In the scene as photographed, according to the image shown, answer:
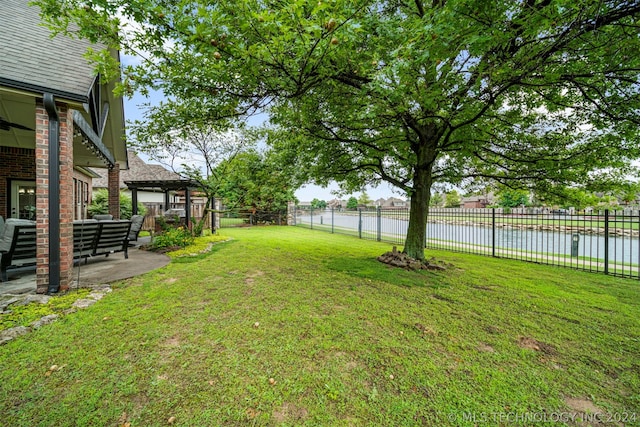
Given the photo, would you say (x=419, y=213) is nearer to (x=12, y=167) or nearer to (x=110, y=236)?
(x=110, y=236)

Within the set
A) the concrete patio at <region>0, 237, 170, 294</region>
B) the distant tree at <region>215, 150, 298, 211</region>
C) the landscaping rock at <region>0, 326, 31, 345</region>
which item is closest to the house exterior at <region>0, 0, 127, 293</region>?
the concrete patio at <region>0, 237, 170, 294</region>

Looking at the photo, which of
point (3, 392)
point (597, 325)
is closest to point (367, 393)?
point (3, 392)

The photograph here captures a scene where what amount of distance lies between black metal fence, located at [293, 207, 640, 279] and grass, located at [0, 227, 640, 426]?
10.5 ft

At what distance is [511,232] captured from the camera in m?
8.95

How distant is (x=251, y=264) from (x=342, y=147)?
4.10m

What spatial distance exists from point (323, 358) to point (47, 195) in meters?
4.92

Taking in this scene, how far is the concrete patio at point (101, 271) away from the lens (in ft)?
14.4

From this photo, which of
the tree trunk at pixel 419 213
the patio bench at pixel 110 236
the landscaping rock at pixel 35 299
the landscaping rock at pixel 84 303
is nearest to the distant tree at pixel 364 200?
the tree trunk at pixel 419 213

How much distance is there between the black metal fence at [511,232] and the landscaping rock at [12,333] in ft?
31.7

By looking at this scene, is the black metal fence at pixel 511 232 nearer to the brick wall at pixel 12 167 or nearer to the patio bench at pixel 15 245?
the patio bench at pixel 15 245

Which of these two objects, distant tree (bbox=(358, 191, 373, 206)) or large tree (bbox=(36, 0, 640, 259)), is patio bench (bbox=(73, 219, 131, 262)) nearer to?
large tree (bbox=(36, 0, 640, 259))

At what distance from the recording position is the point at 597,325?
11.1 ft

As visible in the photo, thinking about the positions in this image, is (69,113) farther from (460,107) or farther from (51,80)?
(460,107)

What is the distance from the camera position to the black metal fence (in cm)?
719
